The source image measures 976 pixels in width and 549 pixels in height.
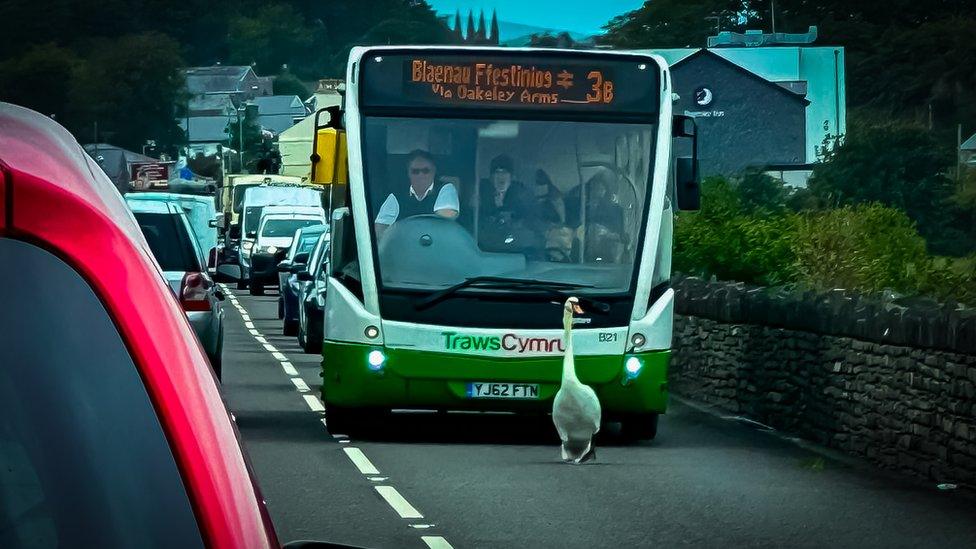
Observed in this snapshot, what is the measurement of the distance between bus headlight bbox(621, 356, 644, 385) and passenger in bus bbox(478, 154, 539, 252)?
1.07 meters

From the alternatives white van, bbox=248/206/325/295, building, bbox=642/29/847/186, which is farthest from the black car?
building, bbox=642/29/847/186

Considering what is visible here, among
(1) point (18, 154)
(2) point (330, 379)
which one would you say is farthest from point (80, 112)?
(1) point (18, 154)

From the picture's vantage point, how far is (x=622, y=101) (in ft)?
54.1

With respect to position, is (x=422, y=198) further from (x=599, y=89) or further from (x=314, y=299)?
(x=314, y=299)

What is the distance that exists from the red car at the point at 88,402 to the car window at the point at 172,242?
15.6 m

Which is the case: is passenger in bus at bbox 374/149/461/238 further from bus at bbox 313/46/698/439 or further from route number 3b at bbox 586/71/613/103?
route number 3b at bbox 586/71/613/103

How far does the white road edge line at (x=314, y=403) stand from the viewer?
19656mm

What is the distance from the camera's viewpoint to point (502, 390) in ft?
52.6

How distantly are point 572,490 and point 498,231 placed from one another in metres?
3.44

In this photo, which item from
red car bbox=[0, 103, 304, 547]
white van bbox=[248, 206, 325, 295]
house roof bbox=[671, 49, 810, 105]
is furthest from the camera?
house roof bbox=[671, 49, 810, 105]

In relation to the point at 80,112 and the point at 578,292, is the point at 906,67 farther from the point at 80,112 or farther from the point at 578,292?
the point at 578,292

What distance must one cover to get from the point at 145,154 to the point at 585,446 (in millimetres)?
168896

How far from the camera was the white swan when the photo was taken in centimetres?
1456

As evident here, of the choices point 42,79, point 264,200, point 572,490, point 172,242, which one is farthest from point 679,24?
point 572,490
